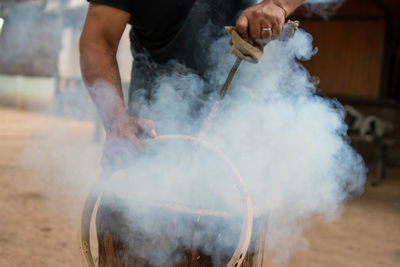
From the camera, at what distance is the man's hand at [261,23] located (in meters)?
1.50

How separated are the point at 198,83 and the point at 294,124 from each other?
742 millimetres

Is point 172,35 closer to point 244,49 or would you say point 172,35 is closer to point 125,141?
point 244,49

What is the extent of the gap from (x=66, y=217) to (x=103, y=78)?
213 centimetres

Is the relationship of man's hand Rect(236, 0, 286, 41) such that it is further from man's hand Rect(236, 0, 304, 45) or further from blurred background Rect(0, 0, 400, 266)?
blurred background Rect(0, 0, 400, 266)

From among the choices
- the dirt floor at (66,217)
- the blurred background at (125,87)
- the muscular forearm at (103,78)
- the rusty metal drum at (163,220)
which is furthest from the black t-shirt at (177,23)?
the dirt floor at (66,217)

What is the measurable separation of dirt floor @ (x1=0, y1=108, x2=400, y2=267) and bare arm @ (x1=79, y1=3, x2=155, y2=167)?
144 centimetres

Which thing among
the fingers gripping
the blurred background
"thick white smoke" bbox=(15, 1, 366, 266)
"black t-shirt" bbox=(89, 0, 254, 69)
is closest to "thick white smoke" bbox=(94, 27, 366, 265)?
"thick white smoke" bbox=(15, 1, 366, 266)

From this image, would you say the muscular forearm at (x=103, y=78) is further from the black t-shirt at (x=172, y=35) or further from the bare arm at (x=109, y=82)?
the black t-shirt at (x=172, y=35)

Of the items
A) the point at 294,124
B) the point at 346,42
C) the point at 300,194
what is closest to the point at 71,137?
the point at 300,194

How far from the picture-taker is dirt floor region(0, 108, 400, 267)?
286cm

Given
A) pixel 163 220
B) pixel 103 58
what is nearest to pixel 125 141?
pixel 163 220

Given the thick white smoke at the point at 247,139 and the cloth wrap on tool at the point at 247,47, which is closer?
the cloth wrap on tool at the point at 247,47

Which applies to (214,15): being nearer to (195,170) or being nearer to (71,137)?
(195,170)

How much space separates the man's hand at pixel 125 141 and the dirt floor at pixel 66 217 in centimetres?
144
